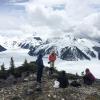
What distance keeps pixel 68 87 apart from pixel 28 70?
500 inches

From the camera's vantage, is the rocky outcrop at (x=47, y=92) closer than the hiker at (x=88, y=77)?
Yes

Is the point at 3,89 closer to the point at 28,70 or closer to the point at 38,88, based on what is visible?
the point at 38,88

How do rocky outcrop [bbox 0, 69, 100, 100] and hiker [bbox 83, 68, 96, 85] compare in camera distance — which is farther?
hiker [bbox 83, 68, 96, 85]

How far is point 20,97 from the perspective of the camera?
103 ft

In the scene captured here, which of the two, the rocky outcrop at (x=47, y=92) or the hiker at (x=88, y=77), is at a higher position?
the hiker at (x=88, y=77)

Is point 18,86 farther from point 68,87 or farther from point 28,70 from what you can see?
point 28,70

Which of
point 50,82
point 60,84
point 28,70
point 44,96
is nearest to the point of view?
point 44,96

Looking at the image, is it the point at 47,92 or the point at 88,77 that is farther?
the point at 88,77

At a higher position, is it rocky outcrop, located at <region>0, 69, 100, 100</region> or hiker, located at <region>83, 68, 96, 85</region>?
hiker, located at <region>83, 68, 96, 85</region>

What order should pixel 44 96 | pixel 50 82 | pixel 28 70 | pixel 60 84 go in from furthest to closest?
pixel 28 70 < pixel 50 82 < pixel 60 84 < pixel 44 96

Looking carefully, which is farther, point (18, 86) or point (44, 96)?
point (18, 86)

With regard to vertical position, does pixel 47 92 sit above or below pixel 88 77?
below

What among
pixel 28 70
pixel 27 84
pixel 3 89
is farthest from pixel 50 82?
pixel 28 70

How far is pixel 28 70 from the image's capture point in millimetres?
46219
